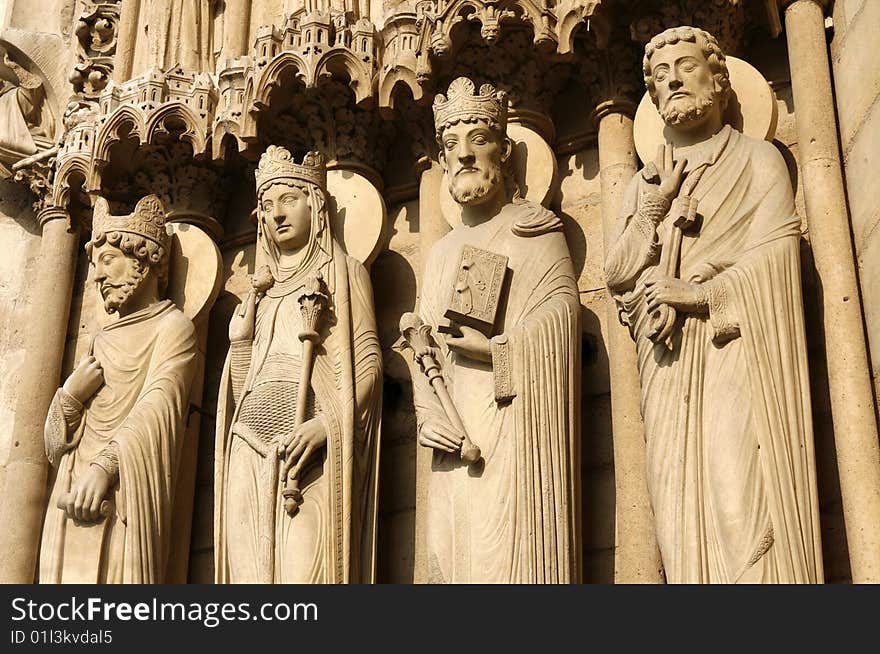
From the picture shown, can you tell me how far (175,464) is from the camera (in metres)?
6.25

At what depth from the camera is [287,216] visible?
248 inches

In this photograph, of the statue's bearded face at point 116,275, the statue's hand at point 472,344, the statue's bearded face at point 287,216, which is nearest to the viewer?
the statue's hand at point 472,344

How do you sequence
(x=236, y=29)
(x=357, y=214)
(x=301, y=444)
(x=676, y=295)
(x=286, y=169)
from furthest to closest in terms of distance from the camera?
(x=236, y=29), (x=357, y=214), (x=286, y=169), (x=301, y=444), (x=676, y=295)

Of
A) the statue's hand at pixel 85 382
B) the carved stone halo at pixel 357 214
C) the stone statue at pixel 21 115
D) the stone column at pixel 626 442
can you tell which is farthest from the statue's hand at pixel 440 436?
the stone statue at pixel 21 115

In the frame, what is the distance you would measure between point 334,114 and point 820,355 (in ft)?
8.62

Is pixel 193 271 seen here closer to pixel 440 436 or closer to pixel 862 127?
pixel 440 436

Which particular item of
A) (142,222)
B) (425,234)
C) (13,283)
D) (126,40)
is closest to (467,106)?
(425,234)

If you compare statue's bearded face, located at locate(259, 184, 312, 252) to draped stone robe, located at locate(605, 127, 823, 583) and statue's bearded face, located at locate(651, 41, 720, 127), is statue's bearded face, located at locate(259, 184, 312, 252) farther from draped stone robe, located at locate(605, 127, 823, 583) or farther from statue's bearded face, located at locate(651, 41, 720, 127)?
statue's bearded face, located at locate(651, 41, 720, 127)

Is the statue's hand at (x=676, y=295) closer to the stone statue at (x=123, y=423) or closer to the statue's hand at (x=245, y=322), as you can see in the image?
the statue's hand at (x=245, y=322)

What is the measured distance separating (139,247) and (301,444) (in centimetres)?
152

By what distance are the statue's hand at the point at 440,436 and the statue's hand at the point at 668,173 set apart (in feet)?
3.85

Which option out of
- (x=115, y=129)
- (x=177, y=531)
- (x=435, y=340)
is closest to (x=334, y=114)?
(x=115, y=129)

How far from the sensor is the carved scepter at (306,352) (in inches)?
224

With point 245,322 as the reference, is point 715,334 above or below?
below
